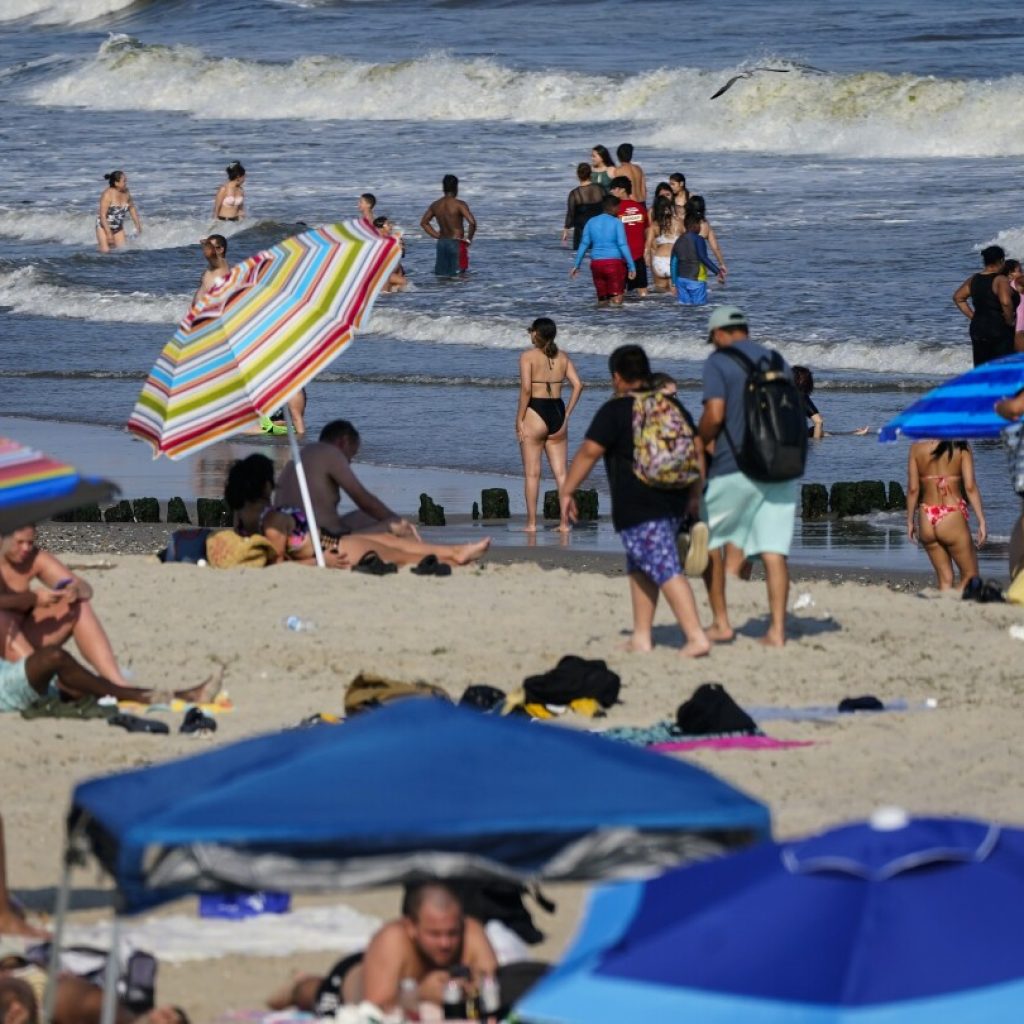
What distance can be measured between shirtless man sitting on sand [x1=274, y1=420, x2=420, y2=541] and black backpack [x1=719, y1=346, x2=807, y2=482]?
108 inches

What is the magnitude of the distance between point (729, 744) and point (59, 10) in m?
58.7

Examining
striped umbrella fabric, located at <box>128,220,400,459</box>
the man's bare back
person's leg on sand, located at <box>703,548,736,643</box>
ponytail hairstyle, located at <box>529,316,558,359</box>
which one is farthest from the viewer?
the man's bare back

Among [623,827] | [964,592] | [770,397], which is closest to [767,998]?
[623,827]

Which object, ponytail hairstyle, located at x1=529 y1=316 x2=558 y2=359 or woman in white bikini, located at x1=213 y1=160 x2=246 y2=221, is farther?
woman in white bikini, located at x1=213 y1=160 x2=246 y2=221

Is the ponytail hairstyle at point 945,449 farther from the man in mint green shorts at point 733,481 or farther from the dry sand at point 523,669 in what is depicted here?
the man in mint green shorts at point 733,481

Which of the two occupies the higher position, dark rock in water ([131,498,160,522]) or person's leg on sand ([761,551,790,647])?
person's leg on sand ([761,551,790,647])

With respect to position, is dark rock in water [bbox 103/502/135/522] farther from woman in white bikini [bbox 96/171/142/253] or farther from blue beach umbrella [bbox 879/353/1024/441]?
woman in white bikini [bbox 96/171/142/253]

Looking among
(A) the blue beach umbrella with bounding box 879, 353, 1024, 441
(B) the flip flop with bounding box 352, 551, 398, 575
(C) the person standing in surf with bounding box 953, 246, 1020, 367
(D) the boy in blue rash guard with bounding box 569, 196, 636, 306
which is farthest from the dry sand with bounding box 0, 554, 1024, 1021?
(D) the boy in blue rash guard with bounding box 569, 196, 636, 306

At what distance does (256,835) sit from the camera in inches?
157

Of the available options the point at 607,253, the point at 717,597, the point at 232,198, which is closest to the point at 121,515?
the point at 717,597

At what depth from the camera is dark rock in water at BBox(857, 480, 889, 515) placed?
12.8m

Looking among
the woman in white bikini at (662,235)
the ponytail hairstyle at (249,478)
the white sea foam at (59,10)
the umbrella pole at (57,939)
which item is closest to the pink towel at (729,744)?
the umbrella pole at (57,939)

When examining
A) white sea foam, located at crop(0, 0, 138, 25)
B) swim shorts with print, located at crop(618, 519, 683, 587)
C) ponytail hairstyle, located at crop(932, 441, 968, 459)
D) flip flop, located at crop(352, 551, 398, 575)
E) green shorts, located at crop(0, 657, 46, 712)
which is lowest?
flip flop, located at crop(352, 551, 398, 575)

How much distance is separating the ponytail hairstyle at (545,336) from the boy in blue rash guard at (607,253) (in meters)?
9.39
